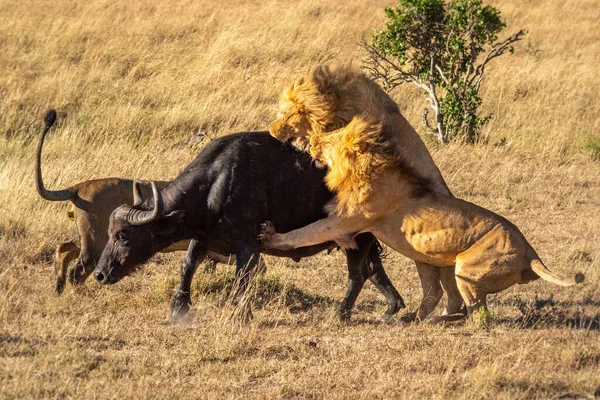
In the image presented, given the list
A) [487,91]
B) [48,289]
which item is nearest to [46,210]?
[48,289]

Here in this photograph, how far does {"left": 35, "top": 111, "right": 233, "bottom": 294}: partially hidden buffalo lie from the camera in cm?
842

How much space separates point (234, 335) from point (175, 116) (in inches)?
305

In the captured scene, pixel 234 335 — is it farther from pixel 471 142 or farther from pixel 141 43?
pixel 141 43

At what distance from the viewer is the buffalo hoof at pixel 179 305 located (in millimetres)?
7742

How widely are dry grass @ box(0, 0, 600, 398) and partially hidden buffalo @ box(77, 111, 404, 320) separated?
1.65ft

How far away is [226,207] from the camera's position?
739 centimetres

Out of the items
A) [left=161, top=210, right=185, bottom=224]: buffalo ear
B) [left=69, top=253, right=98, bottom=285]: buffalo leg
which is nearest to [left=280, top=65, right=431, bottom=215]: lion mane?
[left=161, top=210, right=185, bottom=224]: buffalo ear

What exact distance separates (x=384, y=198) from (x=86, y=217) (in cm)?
268

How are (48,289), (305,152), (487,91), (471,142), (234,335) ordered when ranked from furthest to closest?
(487,91) < (471,142) < (48,289) < (305,152) < (234,335)

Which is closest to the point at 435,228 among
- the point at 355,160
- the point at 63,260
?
the point at 355,160

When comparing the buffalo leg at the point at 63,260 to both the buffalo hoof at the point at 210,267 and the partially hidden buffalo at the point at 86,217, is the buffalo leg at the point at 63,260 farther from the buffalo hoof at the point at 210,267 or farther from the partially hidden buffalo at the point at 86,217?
the buffalo hoof at the point at 210,267

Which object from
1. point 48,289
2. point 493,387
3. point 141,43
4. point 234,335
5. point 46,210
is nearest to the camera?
point 493,387

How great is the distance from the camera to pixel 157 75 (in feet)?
54.1

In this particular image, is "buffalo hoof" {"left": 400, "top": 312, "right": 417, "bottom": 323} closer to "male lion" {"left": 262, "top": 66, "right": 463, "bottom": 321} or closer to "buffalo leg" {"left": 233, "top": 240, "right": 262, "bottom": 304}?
"male lion" {"left": 262, "top": 66, "right": 463, "bottom": 321}
